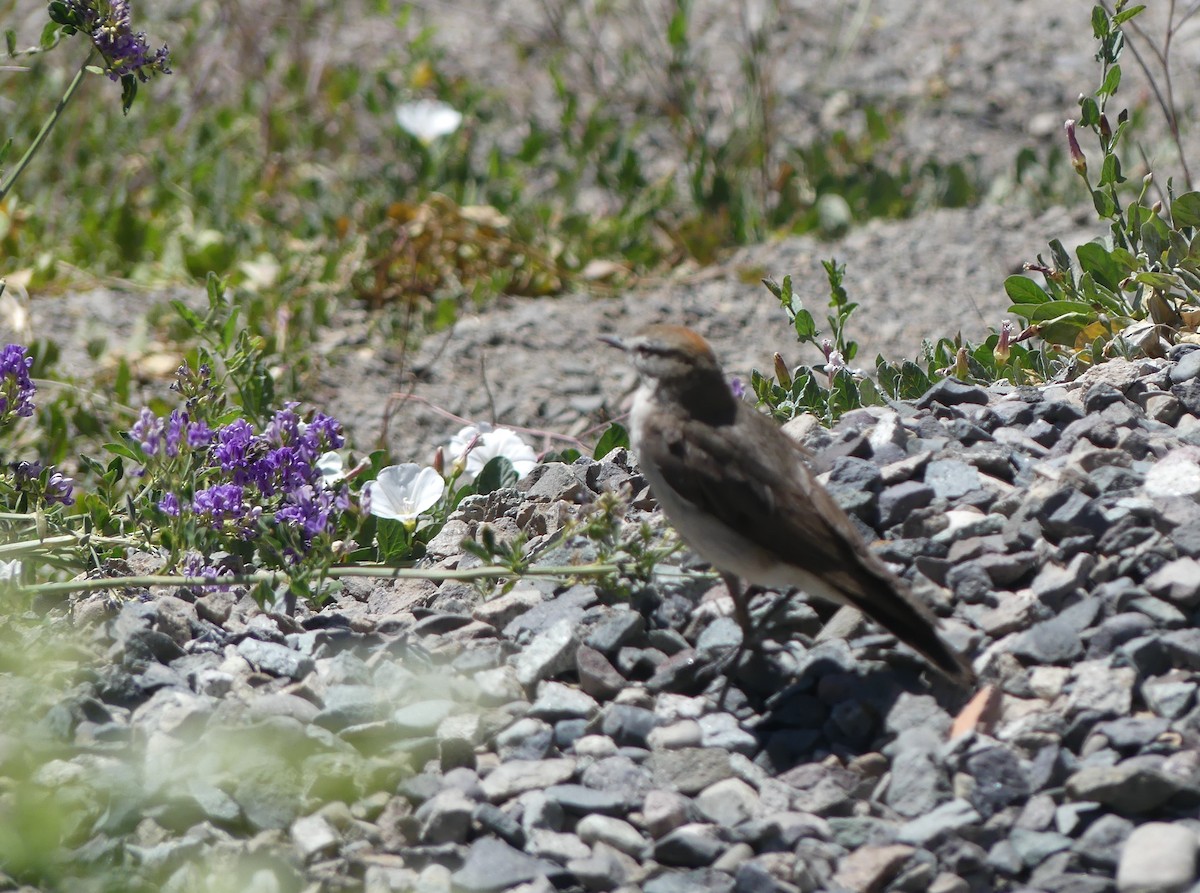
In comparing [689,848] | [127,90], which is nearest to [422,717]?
[689,848]

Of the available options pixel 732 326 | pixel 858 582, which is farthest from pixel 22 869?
pixel 732 326

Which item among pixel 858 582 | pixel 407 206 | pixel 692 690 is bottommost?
pixel 692 690

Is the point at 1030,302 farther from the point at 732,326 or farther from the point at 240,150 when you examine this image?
the point at 240,150

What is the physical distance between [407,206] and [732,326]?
1932 mm

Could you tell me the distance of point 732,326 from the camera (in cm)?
734

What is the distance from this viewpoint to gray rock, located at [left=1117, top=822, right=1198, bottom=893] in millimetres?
2916

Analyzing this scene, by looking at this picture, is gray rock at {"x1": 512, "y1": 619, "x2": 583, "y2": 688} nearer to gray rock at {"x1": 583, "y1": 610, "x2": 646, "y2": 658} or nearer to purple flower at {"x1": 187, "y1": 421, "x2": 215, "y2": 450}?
gray rock at {"x1": 583, "y1": 610, "x2": 646, "y2": 658}

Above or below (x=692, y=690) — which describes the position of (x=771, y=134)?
above

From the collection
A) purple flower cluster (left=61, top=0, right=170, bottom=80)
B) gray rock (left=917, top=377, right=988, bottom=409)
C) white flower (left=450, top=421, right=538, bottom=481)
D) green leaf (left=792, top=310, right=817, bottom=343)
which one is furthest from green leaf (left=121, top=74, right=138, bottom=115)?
gray rock (left=917, top=377, right=988, bottom=409)

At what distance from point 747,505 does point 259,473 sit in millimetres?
1479

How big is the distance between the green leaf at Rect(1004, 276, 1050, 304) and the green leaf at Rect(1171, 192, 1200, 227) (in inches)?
20.4

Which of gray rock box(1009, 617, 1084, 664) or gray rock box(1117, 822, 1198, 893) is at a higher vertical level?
gray rock box(1009, 617, 1084, 664)

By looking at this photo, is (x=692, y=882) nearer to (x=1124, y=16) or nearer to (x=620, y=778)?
(x=620, y=778)

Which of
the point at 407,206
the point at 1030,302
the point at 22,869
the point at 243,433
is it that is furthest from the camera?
the point at 407,206
